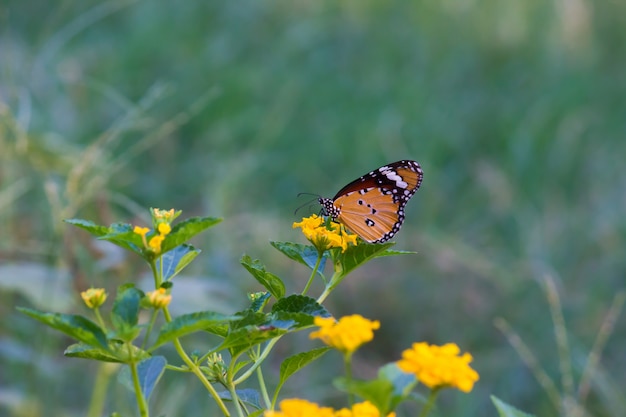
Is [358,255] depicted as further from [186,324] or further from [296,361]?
[186,324]

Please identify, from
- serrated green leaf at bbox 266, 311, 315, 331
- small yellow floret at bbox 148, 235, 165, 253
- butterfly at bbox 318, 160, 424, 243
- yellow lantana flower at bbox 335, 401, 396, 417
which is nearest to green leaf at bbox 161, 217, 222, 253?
small yellow floret at bbox 148, 235, 165, 253

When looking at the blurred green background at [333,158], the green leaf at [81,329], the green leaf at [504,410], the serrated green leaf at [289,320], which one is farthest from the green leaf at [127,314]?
the blurred green background at [333,158]

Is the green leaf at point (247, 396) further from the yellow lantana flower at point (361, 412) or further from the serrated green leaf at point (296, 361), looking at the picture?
the yellow lantana flower at point (361, 412)

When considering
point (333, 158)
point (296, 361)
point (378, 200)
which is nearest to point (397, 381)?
point (296, 361)

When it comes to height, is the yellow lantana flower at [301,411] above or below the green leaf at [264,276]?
below

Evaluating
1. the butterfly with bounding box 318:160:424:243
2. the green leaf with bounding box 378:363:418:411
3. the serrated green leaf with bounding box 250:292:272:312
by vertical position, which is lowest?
the green leaf with bounding box 378:363:418:411

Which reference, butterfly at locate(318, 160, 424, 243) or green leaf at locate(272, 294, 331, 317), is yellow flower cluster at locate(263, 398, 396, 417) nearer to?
green leaf at locate(272, 294, 331, 317)
